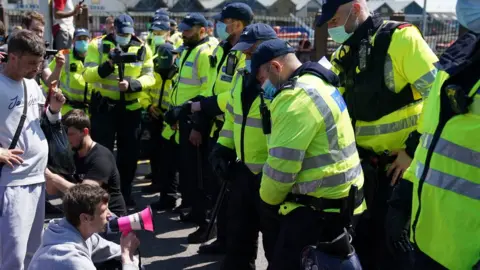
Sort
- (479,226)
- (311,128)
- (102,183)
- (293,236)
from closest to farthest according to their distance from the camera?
1. (479,226)
2. (311,128)
3. (293,236)
4. (102,183)

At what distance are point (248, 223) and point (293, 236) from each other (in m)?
0.90

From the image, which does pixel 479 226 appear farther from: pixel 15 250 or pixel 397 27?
pixel 15 250

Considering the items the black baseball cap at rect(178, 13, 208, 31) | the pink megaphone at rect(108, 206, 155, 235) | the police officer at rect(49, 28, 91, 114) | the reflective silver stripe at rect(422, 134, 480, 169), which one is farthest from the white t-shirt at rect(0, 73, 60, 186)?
the police officer at rect(49, 28, 91, 114)

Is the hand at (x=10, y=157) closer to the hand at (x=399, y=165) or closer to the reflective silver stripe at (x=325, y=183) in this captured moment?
the reflective silver stripe at (x=325, y=183)

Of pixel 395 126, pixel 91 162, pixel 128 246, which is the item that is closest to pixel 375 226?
pixel 395 126

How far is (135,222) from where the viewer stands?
3383 mm

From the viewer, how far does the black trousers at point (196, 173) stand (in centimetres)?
594

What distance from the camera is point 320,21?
157 inches

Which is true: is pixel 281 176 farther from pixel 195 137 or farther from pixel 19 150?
pixel 195 137

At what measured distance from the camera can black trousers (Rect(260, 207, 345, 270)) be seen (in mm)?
3387

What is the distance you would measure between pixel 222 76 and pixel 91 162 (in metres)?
1.38

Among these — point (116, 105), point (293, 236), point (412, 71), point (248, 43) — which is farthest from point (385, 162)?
point (116, 105)

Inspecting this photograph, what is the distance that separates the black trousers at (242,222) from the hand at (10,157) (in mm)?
1438

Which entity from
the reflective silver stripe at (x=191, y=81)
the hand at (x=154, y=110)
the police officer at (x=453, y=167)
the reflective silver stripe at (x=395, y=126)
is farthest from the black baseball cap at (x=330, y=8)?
the hand at (x=154, y=110)
